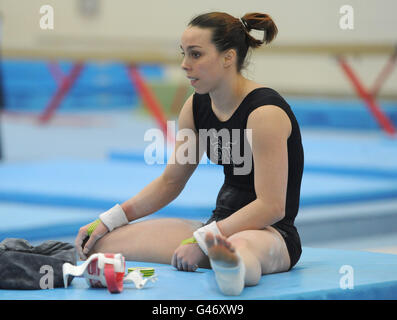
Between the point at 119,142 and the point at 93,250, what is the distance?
5.94 meters

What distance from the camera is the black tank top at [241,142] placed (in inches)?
97.1

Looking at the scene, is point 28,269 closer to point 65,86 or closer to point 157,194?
point 157,194

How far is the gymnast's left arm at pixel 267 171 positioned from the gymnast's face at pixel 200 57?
7.4 inches

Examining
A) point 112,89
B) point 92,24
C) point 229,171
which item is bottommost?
point 229,171

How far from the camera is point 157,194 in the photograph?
2.73m

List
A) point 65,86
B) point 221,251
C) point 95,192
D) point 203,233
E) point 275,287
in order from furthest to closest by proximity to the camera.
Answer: point 65,86, point 95,192, point 203,233, point 275,287, point 221,251

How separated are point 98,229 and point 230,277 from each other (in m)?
0.76

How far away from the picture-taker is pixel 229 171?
8.53 ft

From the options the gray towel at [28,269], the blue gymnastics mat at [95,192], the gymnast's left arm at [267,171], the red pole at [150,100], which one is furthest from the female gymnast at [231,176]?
the red pole at [150,100]

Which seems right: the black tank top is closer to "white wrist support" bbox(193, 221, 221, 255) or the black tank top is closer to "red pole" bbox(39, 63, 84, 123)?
"white wrist support" bbox(193, 221, 221, 255)

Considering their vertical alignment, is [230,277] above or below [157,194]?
below

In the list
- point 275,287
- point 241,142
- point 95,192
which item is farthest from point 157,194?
point 95,192
